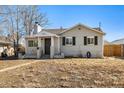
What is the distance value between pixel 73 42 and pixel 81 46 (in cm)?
94

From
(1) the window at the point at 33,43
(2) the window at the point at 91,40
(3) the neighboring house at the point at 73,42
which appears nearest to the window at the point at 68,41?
(3) the neighboring house at the point at 73,42

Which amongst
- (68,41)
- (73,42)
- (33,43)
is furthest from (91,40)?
(33,43)

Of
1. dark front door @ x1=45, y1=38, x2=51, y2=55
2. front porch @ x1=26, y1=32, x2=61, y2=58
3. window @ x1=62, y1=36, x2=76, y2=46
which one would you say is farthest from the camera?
dark front door @ x1=45, y1=38, x2=51, y2=55

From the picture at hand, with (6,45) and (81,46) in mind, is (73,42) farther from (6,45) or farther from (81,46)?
(6,45)

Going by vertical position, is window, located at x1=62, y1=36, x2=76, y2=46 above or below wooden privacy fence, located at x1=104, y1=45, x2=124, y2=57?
above

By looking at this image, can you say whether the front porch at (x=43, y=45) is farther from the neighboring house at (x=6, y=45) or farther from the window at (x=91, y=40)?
the neighboring house at (x=6, y=45)

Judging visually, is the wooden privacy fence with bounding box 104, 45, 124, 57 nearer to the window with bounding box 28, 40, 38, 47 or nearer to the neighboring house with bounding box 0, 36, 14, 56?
the window with bounding box 28, 40, 38, 47

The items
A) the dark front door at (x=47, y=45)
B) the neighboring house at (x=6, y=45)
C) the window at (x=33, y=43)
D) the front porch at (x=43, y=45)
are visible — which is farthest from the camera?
the neighboring house at (x=6, y=45)

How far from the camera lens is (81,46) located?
26484mm

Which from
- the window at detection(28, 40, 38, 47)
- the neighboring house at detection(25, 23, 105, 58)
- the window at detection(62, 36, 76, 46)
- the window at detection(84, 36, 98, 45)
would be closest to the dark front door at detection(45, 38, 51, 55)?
the neighboring house at detection(25, 23, 105, 58)

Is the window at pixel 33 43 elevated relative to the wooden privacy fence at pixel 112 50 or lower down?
elevated

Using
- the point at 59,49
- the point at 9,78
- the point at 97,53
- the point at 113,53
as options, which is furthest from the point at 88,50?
the point at 9,78

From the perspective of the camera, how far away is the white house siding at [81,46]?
2631 centimetres

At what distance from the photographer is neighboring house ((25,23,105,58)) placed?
86.3ft
